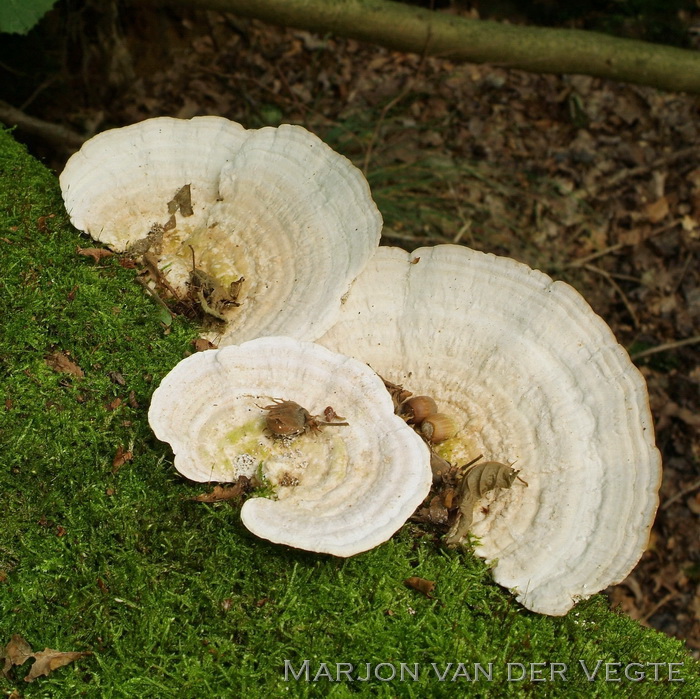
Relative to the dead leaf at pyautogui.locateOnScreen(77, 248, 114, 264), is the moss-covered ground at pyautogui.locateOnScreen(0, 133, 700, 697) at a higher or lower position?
lower

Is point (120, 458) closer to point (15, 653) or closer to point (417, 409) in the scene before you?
point (15, 653)

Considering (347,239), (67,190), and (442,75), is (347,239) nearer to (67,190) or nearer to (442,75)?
(67,190)

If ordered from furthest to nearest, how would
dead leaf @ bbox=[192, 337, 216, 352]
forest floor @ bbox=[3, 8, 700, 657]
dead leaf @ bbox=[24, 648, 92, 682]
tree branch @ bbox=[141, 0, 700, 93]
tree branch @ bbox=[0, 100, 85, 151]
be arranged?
forest floor @ bbox=[3, 8, 700, 657] → tree branch @ bbox=[0, 100, 85, 151] → tree branch @ bbox=[141, 0, 700, 93] → dead leaf @ bbox=[192, 337, 216, 352] → dead leaf @ bbox=[24, 648, 92, 682]

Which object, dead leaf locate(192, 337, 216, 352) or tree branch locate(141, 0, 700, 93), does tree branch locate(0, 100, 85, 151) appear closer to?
tree branch locate(141, 0, 700, 93)

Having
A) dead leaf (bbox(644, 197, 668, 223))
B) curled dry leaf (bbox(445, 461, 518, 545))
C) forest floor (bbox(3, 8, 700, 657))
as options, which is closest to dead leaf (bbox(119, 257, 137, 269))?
curled dry leaf (bbox(445, 461, 518, 545))

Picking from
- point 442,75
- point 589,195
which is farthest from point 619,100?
point 442,75

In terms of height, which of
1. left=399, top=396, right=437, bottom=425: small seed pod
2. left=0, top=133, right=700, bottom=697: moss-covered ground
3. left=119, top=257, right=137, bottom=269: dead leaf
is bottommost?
left=0, top=133, right=700, bottom=697: moss-covered ground

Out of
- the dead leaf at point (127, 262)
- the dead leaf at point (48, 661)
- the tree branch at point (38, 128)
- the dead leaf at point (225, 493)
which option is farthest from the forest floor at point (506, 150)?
the dead leaf at point (48, 661)
